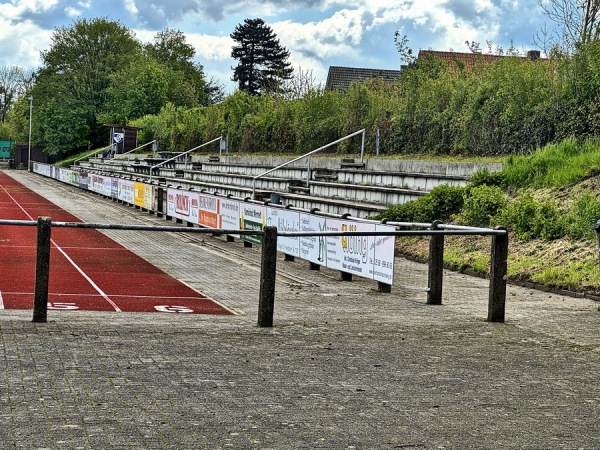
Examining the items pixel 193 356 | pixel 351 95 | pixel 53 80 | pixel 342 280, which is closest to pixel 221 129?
pixel 351 95

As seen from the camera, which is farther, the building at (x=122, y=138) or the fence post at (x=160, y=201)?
the building at (x=122, y=138)

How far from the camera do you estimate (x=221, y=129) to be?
61312 mm

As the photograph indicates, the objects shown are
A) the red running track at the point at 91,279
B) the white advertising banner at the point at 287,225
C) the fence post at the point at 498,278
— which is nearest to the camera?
the fence post at the point at 498,278

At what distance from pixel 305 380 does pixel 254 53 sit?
399 ft

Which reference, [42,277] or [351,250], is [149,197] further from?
[42,277]

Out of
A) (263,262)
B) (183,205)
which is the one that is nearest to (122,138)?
(183,205)

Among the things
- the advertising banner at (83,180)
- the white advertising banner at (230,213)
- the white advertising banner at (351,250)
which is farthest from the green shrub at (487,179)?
the advertising banner at (83,180)

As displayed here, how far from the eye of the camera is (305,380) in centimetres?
790

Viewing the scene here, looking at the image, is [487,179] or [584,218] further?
[487,179]

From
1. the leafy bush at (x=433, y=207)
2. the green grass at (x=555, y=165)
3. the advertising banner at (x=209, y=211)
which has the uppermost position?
the green grass at (x=555, y=165)

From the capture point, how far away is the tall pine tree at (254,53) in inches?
4968

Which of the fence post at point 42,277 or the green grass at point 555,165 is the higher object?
the green grass at point 555,165

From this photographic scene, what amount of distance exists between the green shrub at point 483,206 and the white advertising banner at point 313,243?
3.98 m

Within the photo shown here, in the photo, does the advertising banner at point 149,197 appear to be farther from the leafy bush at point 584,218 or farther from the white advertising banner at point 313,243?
the leafy bush at point 584,218
